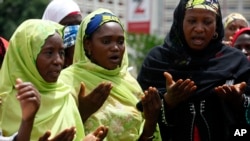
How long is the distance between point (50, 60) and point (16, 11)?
33.7 meters

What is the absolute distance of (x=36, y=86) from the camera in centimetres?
417

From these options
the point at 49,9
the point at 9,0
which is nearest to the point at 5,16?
A: the point at 9,0

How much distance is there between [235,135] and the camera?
4770 millimetres

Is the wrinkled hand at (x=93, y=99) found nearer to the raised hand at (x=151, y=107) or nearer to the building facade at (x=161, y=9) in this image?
the raised hand at (x=151, y=107)

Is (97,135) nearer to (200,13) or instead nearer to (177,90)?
(177,90)

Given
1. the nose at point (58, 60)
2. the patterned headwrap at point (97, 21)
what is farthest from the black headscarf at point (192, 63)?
the nose at point (58, 60)

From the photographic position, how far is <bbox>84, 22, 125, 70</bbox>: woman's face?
4.61 meters

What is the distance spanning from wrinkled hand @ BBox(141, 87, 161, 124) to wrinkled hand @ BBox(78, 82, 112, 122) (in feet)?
0.72

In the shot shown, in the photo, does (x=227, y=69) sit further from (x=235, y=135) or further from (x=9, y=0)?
(x=9, y=0)

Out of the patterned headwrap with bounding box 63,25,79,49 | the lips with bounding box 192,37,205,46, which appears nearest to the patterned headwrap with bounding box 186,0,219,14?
the lips with bounding box 192,37,205,46

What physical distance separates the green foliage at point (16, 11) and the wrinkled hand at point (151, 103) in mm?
30893

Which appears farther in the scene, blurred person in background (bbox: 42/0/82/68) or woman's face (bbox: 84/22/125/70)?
blurred person in background (bbox: 42/0/82/68)

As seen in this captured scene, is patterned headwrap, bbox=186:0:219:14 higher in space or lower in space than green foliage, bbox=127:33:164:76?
higher

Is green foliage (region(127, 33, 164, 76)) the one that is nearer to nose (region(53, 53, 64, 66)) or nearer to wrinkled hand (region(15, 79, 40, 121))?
nose (region(53, 53, 64, 66))
